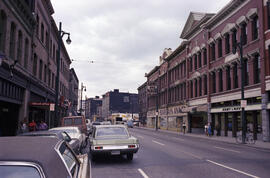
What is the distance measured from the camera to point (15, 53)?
20.1 m

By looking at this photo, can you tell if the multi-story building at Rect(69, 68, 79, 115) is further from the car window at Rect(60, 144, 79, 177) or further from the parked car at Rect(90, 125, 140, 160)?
the car window at Rect(60, 144, 79, 177)

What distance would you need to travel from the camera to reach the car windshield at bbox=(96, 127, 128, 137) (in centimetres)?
1221

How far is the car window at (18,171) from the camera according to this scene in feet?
8.97

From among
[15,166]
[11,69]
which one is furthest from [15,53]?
[15,166]

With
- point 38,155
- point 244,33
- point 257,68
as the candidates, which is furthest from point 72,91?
point 38,155

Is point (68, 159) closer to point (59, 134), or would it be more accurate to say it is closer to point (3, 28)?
point (59, 134)

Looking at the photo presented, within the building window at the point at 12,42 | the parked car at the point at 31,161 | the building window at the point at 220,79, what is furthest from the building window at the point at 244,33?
the parked car at the point at 31,161

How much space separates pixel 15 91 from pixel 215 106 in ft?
83.6

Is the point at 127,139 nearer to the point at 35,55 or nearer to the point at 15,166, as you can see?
the point at 15,166

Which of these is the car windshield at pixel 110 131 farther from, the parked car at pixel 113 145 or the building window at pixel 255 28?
the building window at pixel 255 28

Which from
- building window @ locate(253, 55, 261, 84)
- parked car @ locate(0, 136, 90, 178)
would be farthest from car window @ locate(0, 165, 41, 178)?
building window @ locate(253, 55, 261, 84)

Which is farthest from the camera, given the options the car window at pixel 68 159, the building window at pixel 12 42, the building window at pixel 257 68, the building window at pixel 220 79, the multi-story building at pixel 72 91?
the multi-story building at pixel 72 91

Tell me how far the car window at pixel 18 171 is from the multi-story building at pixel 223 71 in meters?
24.1

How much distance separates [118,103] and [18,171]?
16078cm
